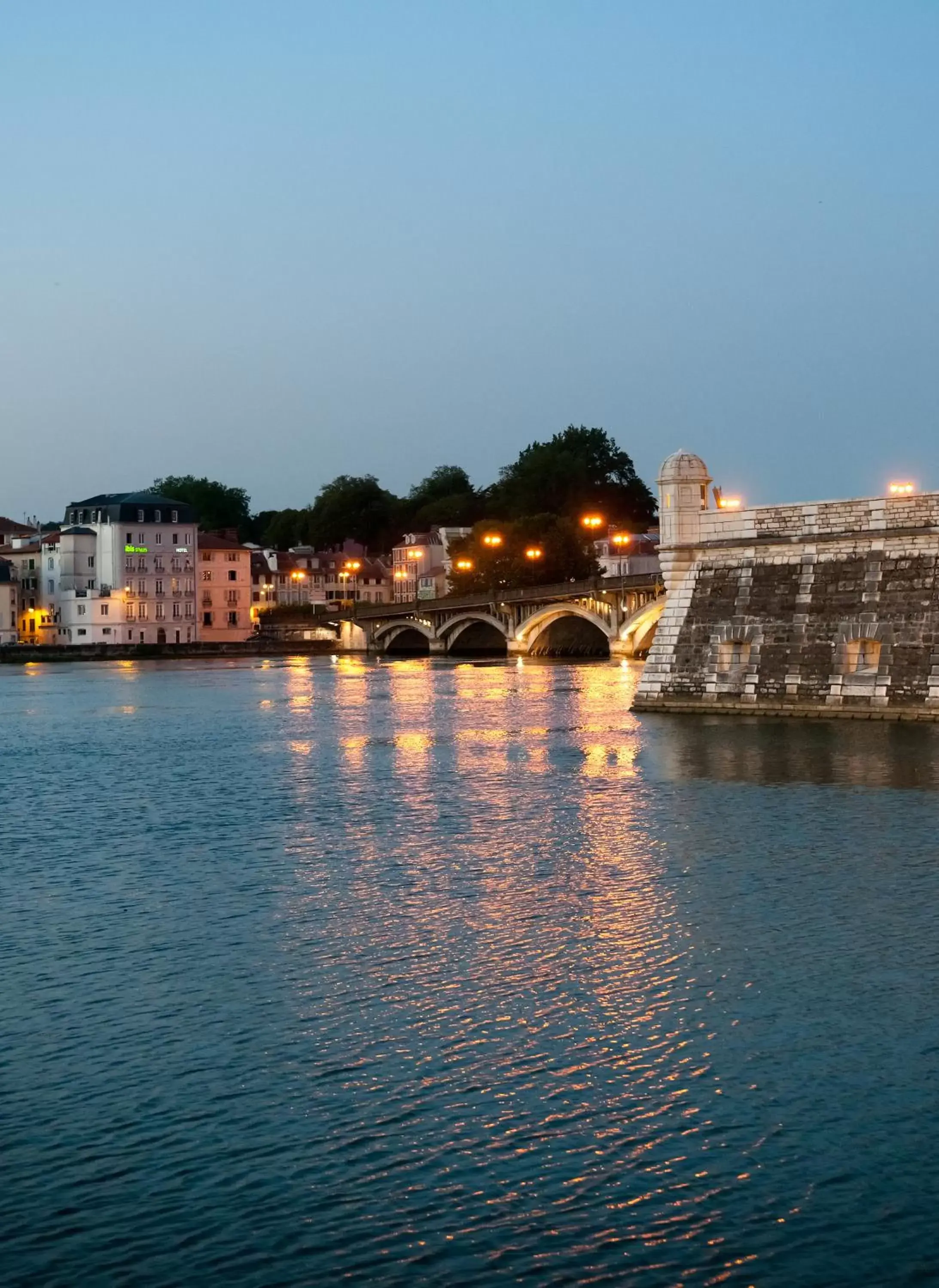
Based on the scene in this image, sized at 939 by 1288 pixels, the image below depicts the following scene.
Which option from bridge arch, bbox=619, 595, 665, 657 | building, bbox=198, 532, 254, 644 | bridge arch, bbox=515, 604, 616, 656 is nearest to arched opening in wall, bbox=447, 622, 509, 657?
bridge arch, bbox=515, 604, 616, 656

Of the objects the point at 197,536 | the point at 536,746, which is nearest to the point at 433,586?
the point at 197,536

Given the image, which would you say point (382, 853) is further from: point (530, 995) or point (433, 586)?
point (433, 586)

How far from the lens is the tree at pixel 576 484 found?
154 meters

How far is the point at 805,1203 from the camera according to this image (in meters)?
10.2

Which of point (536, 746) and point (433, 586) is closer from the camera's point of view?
point (536, 746)

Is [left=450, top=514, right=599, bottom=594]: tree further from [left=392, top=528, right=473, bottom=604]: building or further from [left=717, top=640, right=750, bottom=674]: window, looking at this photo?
[left=717, top=640, right=750, bottom=674]: window

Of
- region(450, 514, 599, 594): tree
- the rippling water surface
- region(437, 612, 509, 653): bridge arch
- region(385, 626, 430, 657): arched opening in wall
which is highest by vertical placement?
region(450, 514, 599, 594): tree

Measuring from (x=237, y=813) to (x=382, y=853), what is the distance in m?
5.65

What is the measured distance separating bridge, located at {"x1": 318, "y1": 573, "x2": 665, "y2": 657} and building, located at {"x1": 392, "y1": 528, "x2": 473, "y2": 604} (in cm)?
2733

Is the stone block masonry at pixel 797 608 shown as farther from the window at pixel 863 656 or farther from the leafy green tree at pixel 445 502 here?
the leafy green tree at pixel 445 502

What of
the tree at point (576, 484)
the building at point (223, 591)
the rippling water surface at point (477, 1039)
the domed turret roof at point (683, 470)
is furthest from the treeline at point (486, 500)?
the rippling water surface at point (477, 1039)

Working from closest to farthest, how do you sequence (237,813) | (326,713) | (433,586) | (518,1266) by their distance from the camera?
(518,1266), (237,813), (326,713), (433,586)

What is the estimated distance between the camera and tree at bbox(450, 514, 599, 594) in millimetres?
121125

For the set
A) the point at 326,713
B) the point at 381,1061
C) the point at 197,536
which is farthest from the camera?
the point at 197,536
